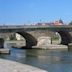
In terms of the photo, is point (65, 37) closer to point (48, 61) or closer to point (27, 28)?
point (27, 28)

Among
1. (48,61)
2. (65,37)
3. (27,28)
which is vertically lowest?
(48,61)

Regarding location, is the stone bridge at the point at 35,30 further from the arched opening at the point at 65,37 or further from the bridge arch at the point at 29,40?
the arched opening at the point at 65,37

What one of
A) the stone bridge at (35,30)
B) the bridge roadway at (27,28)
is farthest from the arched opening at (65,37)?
the bridge roadway at (27,28)

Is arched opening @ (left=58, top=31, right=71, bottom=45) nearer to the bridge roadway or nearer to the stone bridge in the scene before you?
the stone bridge

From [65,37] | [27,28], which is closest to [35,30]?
[27,28]

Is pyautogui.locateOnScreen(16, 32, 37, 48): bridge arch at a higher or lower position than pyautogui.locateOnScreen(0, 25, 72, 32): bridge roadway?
lower

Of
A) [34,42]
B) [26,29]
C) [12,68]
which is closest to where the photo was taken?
[12,68]

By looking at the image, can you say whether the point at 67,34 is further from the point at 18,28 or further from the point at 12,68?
the point at 12,68

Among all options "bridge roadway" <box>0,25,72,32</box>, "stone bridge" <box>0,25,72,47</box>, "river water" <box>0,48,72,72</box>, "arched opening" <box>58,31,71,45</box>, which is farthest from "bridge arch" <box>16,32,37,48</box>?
"river water" <box>0,48,72,72</box>

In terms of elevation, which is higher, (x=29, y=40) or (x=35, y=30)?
(x=35, y=30)

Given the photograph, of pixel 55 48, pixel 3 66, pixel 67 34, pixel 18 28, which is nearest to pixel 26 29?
pixel 18 28

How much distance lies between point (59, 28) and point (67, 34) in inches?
250

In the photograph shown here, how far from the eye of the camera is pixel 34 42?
3278 inches

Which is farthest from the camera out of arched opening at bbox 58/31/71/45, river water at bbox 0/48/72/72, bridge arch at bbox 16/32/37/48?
arched opening at bbox 58/31/71/45
